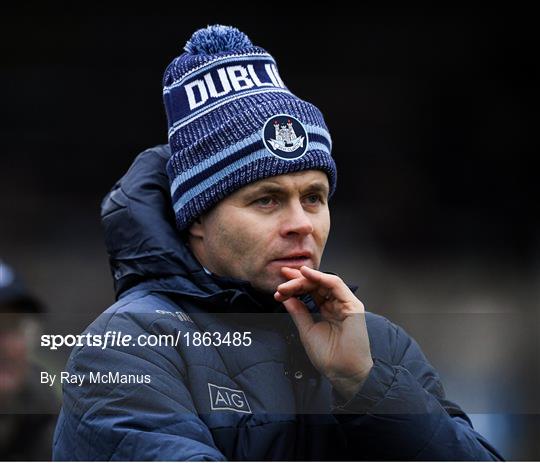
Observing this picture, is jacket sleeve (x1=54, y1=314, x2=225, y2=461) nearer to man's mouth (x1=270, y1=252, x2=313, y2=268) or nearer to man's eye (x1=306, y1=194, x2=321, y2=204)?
man's mouth (x1=270, y1=252, x2=313, y2=268)

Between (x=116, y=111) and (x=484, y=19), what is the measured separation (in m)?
1.26

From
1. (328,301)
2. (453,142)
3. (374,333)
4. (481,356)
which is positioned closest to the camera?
(328,301)

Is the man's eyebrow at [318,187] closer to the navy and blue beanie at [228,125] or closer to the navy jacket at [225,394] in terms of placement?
the navy and blue beanie at [228,125]

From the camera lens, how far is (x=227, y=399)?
140cm

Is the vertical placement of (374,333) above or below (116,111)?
below

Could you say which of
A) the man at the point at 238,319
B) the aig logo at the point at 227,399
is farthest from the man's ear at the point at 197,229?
the aig logo at the point at 227,399

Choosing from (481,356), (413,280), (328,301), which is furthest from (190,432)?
(413,280)

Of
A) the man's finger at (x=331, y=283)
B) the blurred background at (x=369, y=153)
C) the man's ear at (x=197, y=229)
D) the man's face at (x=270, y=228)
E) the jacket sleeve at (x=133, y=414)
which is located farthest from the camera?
the blurred background at (x=369, y=153)

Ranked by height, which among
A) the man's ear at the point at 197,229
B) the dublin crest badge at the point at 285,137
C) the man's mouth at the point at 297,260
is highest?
the dublin crest badge at the point at 285,137

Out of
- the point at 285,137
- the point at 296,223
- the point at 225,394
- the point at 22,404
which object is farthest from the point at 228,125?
the point at 22,404

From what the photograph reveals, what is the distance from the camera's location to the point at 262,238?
4.98 ft

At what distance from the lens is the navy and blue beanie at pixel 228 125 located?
1545 mm

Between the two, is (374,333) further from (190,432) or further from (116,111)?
(116,111)

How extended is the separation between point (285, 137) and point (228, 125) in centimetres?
9
